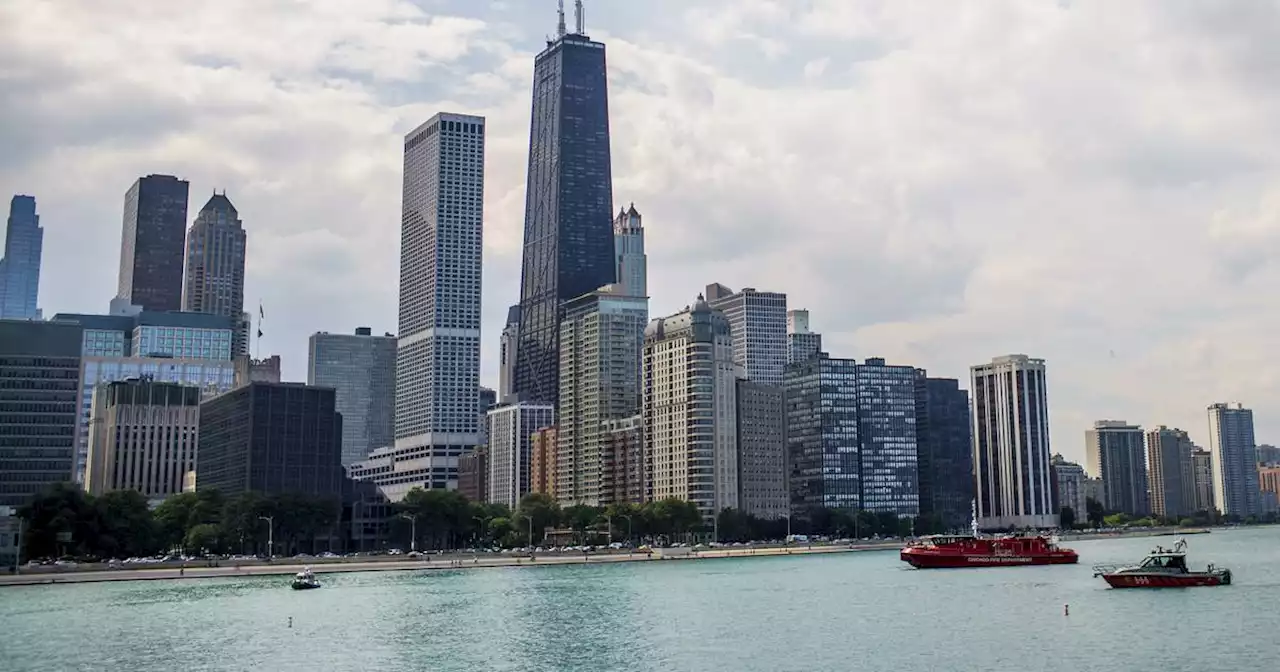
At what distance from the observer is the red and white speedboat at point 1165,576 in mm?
160125

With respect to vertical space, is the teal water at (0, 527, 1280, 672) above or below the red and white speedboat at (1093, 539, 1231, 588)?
below

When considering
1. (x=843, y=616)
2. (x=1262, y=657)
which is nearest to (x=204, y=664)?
(x=843, y=616)

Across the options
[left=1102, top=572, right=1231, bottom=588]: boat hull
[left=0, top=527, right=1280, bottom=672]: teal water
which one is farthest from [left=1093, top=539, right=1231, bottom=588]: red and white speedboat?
[left=0, top=527, right=1280, bottom=672]: teal water

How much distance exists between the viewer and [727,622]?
125m

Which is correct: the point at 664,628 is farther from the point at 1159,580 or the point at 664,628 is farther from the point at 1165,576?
the point at 1165,576

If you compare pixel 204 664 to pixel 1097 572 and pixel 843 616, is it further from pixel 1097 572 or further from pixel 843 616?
pixel 1097 572

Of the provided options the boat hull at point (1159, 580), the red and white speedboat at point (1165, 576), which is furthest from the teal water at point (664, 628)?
the red and white speedboat at point (1165, 576)

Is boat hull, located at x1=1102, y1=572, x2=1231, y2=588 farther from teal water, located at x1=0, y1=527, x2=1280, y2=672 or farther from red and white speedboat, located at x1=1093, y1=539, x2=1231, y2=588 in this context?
teal water, located at x1=0, y1=527, x2=1280, y2=672

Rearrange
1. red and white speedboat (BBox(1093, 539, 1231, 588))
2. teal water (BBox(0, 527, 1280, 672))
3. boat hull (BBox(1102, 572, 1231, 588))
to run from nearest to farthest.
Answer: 1. teal water (BBox(0, 527, 1280, 672))
2. boat hull (BBox(1102, 572, 1231, 588))
3. red and white speedboat (BBox(1093, 539, 1231, 588))

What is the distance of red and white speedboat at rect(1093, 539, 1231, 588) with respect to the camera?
525ft

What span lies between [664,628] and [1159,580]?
7581 centimetres

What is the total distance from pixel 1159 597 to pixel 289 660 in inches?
3936

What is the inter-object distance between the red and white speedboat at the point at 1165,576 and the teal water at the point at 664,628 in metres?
2.81

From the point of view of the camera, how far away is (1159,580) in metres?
160
